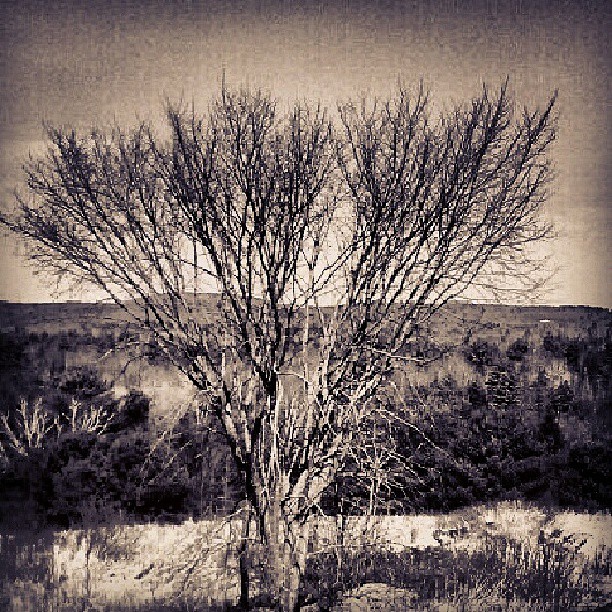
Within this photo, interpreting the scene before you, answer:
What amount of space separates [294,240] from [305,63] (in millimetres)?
672

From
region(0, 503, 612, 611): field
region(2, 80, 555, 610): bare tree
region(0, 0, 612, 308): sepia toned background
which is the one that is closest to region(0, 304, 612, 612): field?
region(0, 503, 612, 611): field

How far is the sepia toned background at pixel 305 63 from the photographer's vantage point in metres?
3.31

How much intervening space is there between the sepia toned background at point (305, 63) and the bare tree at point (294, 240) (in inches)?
3.3

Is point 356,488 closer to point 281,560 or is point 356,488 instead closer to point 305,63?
point 281,560

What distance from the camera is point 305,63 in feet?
10.8

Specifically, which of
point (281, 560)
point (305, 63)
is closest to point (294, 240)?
point (305, 63)

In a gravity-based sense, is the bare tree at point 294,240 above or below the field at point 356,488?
above

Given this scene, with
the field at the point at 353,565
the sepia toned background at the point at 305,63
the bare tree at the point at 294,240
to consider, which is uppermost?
the sepia toned background at the point at 305,63

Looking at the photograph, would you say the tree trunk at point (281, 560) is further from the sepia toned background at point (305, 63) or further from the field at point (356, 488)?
the sepia toned background at point (305, 63)

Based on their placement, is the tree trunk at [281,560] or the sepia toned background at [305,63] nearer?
the tree trunk at [281,560]

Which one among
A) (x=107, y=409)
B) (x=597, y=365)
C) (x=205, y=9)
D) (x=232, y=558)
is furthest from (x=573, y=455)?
(x=205, y=9)

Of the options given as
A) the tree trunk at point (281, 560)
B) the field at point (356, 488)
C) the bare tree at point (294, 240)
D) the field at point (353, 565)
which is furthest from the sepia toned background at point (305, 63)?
the tree trunk at point (281, 560)

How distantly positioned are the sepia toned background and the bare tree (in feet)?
0.27

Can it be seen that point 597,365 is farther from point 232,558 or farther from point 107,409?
point 107,409
